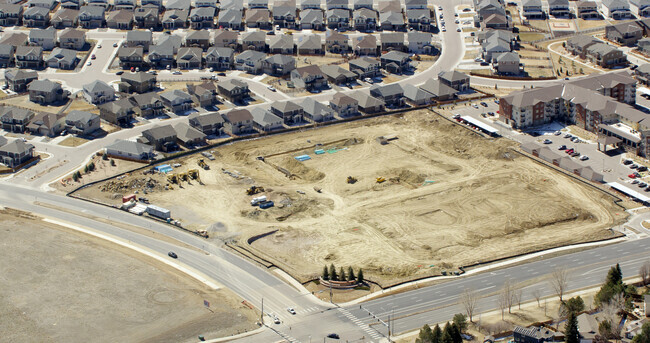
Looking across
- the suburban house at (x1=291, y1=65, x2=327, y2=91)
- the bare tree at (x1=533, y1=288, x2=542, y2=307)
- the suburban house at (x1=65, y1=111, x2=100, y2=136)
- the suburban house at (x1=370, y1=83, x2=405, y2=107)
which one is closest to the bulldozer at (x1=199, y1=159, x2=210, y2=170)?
the suburban house at (x1=65, y1=111, x2=100, y2=136)

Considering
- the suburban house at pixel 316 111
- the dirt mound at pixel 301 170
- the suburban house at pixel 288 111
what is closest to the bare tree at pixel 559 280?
the dirt mound at pixel 301 170

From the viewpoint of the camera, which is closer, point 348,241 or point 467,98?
point 348,241

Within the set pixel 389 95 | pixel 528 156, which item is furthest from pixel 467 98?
pixel 528 156

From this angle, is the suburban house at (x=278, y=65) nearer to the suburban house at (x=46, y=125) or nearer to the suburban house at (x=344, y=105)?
the suburban house at (x=344, y=105)

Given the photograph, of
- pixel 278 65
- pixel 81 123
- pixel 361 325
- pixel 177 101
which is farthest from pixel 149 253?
pixel 278 65

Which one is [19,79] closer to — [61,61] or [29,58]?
[29,58]

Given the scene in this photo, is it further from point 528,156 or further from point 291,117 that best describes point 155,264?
point 528,156
